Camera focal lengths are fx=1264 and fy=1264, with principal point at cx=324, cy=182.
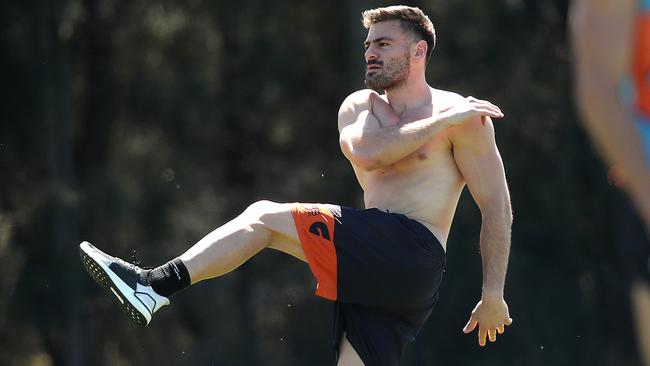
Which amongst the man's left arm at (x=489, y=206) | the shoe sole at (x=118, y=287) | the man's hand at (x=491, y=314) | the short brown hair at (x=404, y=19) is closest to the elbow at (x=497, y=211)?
the man's left arm at (x=489, y=206)

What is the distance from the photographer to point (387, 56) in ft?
14.4

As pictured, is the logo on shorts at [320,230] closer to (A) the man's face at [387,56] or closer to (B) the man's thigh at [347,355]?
(B) the man's thigh at [347,355]

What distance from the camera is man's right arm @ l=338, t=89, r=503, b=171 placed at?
4000mm

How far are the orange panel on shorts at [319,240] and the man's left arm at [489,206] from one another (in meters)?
0.50

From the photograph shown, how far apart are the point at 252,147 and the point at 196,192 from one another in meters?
0.89

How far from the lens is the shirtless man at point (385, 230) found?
3.99 meters

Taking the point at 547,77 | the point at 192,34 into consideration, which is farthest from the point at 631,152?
the point at 192,34

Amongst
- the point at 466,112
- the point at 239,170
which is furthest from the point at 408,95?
the point at 239,170

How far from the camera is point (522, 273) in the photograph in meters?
12.6

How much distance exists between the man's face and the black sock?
96cm

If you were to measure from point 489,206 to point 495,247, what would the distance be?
0.14 meters

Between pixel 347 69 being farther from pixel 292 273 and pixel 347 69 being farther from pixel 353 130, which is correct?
pixel 353 130

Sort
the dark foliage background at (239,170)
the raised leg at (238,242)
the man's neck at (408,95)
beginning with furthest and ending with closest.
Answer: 1. the dark foliage background at (239,170)
2. the man's neck at (408,95)
3. the raised leg at (238,242)

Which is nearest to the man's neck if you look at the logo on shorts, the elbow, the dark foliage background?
the elbow
